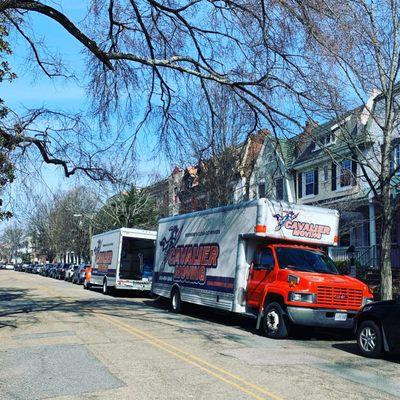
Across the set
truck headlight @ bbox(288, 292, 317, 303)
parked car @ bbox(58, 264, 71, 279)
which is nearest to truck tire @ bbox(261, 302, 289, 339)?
truck headlight @ bbox(288, 292, 317, 303)

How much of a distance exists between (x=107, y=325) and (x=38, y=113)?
5.51m

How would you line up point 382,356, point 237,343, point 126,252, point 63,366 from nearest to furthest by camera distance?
point 63,366, point 382,356, point 237,343, point 126,252

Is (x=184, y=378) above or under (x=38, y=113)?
under

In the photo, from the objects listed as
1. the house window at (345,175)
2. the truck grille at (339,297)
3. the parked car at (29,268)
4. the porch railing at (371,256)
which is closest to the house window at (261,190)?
the porch railing at (371,256)

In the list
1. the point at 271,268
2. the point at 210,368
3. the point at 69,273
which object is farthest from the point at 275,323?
the point at 69,273

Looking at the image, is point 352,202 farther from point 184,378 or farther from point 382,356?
point 184,378

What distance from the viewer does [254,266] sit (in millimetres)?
13242

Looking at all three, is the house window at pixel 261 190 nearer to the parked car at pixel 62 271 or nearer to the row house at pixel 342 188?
the row house at pixel 342 188

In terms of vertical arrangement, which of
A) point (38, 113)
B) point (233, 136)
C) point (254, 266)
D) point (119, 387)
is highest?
point (233, 136)

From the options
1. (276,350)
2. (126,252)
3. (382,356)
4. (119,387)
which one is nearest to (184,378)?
(119,387)

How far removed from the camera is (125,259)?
26.1 metres

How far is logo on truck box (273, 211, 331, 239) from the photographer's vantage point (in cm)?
1302

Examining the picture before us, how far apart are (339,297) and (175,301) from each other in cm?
654

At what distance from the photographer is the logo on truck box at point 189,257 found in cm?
1491
